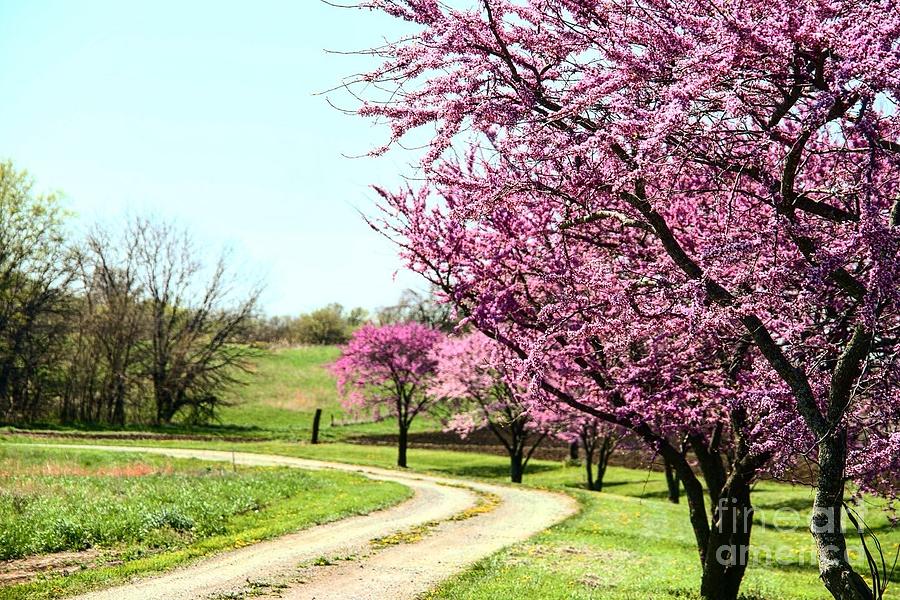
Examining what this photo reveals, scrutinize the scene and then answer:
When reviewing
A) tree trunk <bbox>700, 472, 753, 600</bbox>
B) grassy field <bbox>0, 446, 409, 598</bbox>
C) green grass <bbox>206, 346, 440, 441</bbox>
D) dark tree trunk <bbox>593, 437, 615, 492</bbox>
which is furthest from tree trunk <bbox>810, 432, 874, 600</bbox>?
green grass <bbox>206, 346, 440, 441</bbox>

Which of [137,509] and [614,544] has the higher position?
[137,509]

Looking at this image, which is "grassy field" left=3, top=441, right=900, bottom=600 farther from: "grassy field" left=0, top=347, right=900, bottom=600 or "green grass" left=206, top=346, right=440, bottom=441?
"green grass" left=206, top=346, right=440, bottom=441

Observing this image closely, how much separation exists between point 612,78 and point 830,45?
154cm

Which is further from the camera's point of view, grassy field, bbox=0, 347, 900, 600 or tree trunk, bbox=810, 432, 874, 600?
grassy field, bbox=0, 347, 900, 600

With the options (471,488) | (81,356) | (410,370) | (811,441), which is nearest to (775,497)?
(471,488)

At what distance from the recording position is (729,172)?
6.90 meters

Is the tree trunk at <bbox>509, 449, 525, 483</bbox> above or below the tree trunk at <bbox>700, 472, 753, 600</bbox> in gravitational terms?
below

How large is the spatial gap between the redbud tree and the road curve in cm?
447

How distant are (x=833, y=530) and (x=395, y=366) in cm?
3340

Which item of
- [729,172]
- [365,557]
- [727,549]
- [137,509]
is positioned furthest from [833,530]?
[137,509]

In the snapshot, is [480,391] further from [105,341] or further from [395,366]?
[105,341]

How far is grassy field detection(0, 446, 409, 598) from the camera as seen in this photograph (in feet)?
38.1

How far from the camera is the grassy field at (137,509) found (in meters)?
11.6

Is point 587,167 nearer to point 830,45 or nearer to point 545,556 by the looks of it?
point 830,45
